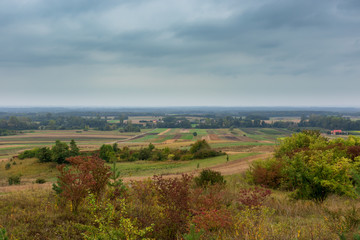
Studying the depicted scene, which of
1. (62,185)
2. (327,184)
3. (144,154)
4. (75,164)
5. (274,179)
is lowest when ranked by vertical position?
(144,154)

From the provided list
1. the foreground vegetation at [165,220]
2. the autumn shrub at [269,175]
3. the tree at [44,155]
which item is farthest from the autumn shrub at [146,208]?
the tree at [44,155]

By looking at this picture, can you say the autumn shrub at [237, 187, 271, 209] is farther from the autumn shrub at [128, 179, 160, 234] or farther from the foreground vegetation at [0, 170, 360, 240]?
the autumn shrub at [128, 179, 160, 234]

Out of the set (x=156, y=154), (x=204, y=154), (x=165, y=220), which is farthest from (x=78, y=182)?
(x=156, y=154)

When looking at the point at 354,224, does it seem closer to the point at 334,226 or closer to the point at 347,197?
the point at 334,226

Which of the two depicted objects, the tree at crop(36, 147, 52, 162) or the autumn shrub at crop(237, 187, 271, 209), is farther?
the tree at crop(36, 147, 52, 162)

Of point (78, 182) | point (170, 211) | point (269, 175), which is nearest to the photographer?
point (170, 211)

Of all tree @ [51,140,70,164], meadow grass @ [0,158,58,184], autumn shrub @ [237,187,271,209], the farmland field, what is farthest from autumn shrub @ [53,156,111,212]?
tree @ [51,140,70,164]

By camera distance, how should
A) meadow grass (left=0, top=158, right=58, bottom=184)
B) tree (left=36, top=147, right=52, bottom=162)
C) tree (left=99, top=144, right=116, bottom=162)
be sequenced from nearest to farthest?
meadow grass (left=0, top=158, right=58, bottom=184) → tree (left=36, top=147, right=52, bottom=162) → tree (left=99, top=144, right=116, bottom=162)

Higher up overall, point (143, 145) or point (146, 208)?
point (146, 208)

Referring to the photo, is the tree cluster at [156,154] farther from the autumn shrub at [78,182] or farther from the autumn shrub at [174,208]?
the autumn shrub at [174,208]

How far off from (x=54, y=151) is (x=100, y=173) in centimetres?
3784

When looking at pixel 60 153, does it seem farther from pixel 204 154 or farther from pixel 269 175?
pixel 269 175

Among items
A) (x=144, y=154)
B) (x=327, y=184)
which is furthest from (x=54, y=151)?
(x=327, y=184)

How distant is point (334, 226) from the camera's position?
5555 mm
